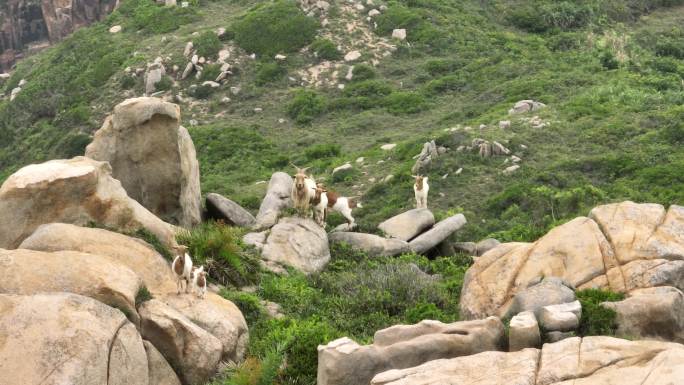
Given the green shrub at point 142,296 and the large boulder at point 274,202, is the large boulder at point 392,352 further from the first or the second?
the large boulder at point 274,202

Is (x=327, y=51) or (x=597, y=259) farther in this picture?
(x=327, y=51)

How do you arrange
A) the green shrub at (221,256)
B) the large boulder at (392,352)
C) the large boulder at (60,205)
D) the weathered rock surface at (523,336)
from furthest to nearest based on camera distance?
the green shrub at (221,256) < the large boulder at (60,205) < the weathered rock surface at (523,336) < the large boulder at (392,352)

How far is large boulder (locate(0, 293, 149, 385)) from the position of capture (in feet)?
40.9

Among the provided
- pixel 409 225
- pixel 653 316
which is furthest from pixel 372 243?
pixel 653 316

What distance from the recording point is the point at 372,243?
79.1 ft

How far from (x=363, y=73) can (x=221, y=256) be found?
3406 centimetres

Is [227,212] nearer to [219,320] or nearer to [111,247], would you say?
→ [111,247]

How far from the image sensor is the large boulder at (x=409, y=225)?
2591 cm

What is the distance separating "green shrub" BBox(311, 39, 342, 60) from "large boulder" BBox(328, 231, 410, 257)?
101 ft

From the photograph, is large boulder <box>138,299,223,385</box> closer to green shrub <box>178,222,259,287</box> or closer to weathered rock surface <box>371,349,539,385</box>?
weathered rock surface <box>371,349,539,385</box>

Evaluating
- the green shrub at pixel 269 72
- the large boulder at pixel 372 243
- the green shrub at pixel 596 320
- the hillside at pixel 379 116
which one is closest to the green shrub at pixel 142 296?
the hillside at pixel 379 116

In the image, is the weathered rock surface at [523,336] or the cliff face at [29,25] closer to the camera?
the weathered rock surface at [523,336]

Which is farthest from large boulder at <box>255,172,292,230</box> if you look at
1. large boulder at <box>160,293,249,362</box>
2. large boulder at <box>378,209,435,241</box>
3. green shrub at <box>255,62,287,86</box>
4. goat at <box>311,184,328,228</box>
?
green shrub at <box>255,62,287,86</box>

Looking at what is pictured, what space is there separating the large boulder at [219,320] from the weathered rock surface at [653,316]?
19.3ft
